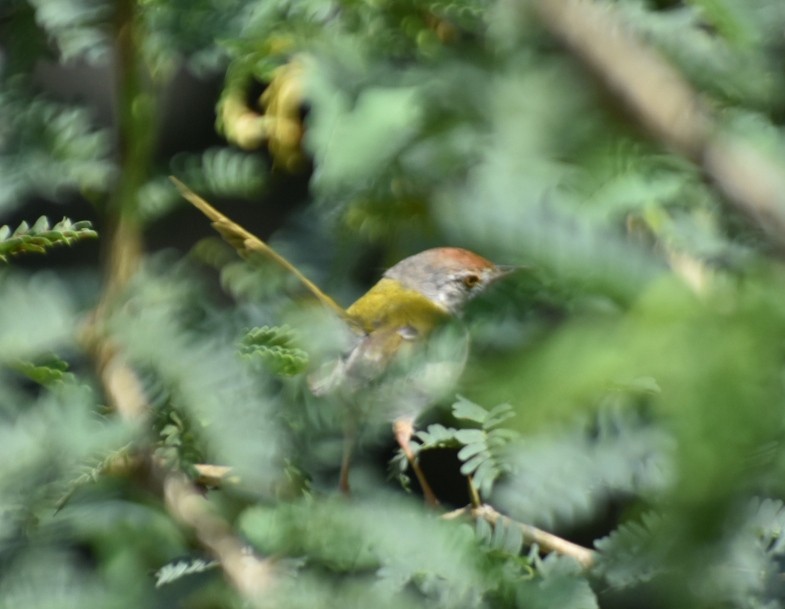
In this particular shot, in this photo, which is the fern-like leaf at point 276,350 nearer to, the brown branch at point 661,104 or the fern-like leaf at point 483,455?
the fern-like leaf at point 483,455

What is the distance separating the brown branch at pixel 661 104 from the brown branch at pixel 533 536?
→ 2.10ft

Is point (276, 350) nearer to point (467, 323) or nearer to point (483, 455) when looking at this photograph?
point (483, 455)

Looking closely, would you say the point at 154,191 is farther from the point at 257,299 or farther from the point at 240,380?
the point at 240,380

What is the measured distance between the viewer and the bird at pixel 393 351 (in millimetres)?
357

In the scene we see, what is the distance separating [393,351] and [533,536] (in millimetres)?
355

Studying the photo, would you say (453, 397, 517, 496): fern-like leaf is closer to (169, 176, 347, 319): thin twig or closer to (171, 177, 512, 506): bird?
(171, 177, 512, 506): bird

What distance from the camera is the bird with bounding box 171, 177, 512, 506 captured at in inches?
14.1

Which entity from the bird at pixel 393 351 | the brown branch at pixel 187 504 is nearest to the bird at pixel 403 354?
the bird at pixel 393 351

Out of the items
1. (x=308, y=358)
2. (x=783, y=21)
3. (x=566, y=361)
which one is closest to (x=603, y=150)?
(x=566, y=361)

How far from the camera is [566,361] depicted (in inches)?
10.5

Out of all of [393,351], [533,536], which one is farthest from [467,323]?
[533,536]

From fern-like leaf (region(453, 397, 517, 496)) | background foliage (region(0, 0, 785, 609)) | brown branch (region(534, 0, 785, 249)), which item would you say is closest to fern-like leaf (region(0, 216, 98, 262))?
background foliage (region(0, 0, 785, 609))

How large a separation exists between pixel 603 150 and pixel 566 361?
0.30 ft

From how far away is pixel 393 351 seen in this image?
622 millimetres
